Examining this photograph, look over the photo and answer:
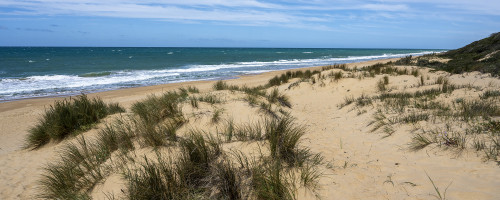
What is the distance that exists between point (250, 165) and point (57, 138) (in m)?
5.62

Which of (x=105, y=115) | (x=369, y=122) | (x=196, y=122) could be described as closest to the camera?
(x=196, y=122)

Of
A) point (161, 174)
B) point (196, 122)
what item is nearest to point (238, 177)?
point (161, 174)

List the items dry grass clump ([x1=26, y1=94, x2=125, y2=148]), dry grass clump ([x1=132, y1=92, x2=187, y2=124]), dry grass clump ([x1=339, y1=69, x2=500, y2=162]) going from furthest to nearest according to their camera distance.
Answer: dry grass clump ([x1=26, y1=94, x2=125, y2=148]) → dry grass clump ([x1=132, y1=92, x2=187, y2=124]) → dry grass clump ([x1=339, y1=69, x2=500, y2=162])

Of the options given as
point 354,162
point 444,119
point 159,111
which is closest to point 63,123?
point 159,111

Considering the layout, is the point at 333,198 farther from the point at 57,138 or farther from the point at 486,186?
the point at 57,138

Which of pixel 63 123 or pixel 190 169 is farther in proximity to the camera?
pixel 63 123

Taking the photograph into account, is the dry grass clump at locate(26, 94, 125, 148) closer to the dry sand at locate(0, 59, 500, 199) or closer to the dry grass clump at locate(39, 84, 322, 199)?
the dry sand at locate(0, 59, 500, 199)

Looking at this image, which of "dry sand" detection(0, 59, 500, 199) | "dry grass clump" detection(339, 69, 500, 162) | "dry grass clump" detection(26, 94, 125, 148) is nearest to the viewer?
"dry sand" detection(0, 59, 500, 199)

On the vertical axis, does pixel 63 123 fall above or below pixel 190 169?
below

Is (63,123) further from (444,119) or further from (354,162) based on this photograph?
(444,119)

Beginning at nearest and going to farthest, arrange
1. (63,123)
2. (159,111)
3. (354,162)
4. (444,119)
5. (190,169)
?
(190,169) → (354,162) → (444,119) → (159,111) → (63,123)

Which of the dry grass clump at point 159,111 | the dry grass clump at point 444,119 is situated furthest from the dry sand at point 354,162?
the dry grass clump at point 159,111

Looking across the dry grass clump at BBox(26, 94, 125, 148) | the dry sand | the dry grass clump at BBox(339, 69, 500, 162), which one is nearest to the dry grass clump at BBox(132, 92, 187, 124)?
the dry sand

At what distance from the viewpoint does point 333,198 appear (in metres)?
3.41
